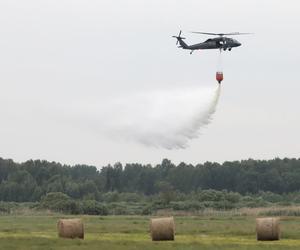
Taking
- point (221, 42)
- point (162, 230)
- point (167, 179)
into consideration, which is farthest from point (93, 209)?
point (167, 179)

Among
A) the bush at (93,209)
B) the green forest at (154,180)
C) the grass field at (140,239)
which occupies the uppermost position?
the green forest at (154,180)

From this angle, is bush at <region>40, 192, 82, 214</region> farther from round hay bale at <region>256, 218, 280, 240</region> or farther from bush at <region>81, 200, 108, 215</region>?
round hay bale at <region>256, 218, 280, 240</region>

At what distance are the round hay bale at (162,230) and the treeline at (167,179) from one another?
99.1 m

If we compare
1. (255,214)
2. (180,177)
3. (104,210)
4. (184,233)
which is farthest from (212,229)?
(180,177)

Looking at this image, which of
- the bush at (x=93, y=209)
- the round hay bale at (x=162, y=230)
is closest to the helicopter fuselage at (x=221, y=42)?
the bush at (x=93, y=209)

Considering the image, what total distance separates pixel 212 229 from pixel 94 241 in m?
11.7

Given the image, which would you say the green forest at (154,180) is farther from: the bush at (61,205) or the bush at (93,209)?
the bush at (93,209)

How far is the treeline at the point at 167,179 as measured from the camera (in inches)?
5591

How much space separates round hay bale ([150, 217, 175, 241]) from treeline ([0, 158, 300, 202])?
99.1m

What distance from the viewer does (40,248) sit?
31219 millimetres

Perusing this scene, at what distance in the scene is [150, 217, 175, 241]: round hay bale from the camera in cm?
3731

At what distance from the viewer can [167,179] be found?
545 feet

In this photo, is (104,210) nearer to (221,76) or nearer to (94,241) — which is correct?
(221,76)

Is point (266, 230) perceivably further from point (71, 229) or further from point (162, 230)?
point (71, 229)
